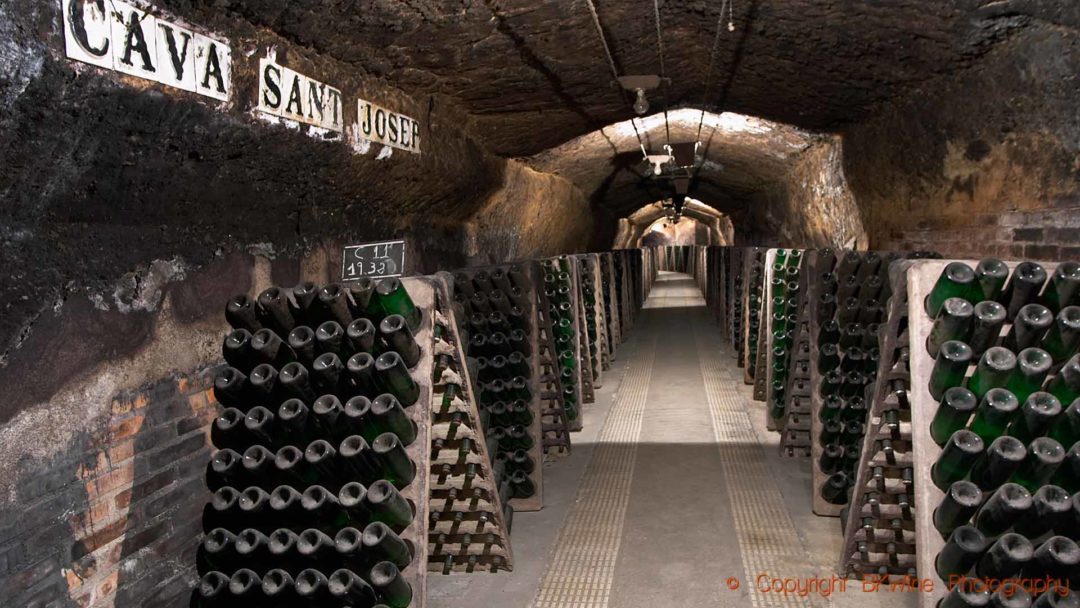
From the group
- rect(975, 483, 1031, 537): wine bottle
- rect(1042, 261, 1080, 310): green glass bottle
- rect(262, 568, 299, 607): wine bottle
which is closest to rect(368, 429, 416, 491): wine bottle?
rect(262, 568, 299, 607): wine bottle

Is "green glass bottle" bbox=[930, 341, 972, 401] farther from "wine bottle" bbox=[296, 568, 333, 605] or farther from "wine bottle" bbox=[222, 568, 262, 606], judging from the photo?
"wine bottle" bbox=[222, 568, 262, 606]

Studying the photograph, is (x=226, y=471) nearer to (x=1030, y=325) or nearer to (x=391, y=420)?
(x=391, y=420)

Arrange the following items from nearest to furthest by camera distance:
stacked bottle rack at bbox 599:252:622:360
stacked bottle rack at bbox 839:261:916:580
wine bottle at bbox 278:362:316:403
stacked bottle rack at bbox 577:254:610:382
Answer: wine bottle at bbox 278:362:316:403, stacked bottle rack at bbox 839:261:916:580, stacked bottle rack at bbox 577:254:610:382, stacked bottle rack at bbox 599:252:622:360

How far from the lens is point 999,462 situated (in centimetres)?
205

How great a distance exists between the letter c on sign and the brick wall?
48.0 inches

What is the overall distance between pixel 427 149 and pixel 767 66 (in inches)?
97.2

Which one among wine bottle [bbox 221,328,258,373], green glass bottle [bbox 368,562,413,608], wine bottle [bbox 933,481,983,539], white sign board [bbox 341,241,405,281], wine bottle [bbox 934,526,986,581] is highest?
white sign board [bbox 341,241,405,281]

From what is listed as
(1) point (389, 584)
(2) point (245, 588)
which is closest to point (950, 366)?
(1) point (389, 584)

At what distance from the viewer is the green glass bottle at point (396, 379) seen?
7.69ft

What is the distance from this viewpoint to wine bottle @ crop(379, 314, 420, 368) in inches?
94.4

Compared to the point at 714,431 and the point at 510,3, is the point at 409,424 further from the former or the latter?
the point at 714,431

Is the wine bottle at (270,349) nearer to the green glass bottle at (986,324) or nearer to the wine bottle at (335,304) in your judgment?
the wine bottle at (335,304)

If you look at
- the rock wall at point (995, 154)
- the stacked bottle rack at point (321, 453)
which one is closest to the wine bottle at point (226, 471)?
the stacked bottle rack at point (321, 453)

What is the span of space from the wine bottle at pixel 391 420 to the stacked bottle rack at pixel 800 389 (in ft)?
9.13
